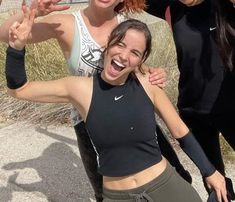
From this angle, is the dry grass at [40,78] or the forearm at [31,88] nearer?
the forearm at [31,88]

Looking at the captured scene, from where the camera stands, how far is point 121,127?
8.20 ft

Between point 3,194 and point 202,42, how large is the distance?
2.04 m

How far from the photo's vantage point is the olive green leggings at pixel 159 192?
97.9 inches

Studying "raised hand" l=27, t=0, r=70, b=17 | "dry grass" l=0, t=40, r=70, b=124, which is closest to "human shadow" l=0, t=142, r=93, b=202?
"dry grass" l=0, t=40, r=70, b=124

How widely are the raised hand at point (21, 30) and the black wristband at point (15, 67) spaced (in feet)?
0.10

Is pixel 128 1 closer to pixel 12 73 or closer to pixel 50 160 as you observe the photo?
pixel 12 73

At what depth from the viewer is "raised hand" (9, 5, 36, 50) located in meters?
2.37

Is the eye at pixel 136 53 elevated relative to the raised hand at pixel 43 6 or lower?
lower

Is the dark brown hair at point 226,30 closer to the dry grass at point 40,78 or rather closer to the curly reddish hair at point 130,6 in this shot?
the curly reddish hair at point 130,6

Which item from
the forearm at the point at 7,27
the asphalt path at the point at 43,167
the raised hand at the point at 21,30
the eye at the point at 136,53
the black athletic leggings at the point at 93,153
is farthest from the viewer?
the asphalt path at the point at 43,167

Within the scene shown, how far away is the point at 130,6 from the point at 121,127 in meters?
0.68

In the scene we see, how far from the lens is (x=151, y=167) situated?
254 centimetres

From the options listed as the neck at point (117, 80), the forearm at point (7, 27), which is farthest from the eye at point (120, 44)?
the forearm at point (7, 27)

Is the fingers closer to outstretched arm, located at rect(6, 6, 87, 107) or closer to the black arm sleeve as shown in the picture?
outstretched arm, located at rect(6, 6, 87, 107)
